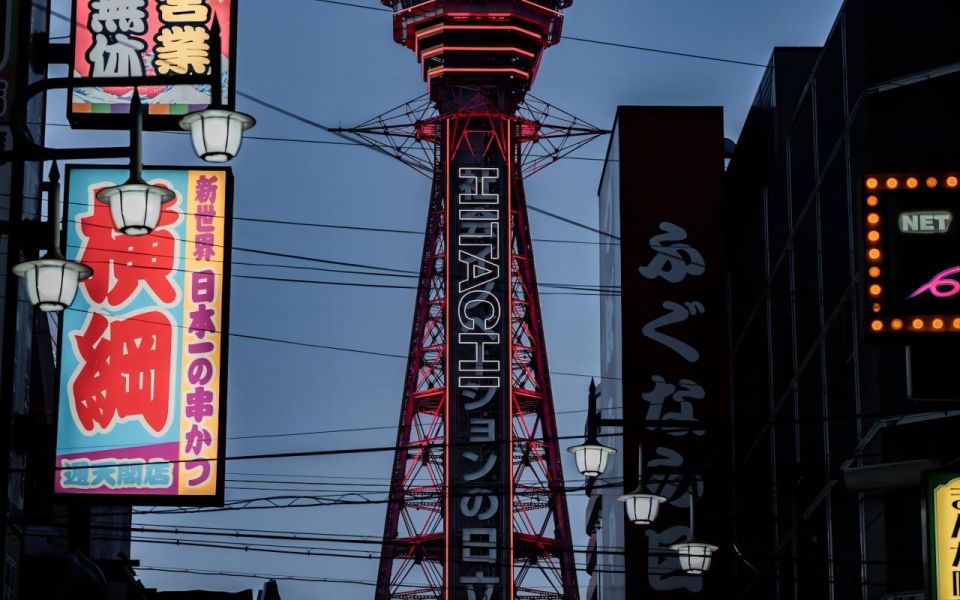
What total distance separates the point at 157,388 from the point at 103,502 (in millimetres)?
1664

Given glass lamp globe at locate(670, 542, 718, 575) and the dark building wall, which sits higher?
the dark building wall

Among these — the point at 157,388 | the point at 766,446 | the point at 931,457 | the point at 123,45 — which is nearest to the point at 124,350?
the point at 157,388

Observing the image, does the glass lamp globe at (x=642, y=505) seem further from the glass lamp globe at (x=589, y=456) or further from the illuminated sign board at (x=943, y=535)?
the illuminated sign board at (x=943, y=535)

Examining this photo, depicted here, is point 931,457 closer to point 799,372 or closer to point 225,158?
point 799,372

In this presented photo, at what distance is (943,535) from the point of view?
19.0 meters

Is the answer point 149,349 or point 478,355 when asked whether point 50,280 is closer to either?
point 149,349

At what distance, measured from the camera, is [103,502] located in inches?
956

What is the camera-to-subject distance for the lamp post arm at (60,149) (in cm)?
1673

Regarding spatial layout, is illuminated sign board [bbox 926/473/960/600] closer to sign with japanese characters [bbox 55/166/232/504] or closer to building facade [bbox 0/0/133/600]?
sign with japanese characters [bbox 55/166/232/504]

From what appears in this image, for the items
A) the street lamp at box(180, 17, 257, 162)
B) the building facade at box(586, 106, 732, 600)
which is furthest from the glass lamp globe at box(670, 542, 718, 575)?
the street lamp at box(180, 17, 257, 162)

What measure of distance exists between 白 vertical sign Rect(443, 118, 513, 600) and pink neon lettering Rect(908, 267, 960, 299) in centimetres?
3707

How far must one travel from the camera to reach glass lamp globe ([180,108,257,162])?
57.0ft

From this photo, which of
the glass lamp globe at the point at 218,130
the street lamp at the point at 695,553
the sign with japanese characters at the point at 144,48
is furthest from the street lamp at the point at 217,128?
the street lamp at the point at 695,553

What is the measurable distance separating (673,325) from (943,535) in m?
19.5
